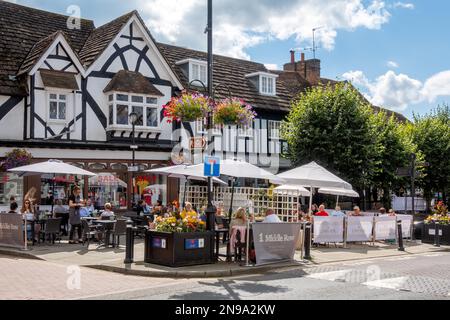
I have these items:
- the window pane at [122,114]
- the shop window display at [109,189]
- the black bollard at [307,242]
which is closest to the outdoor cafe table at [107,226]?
the black bollard at [307,242]

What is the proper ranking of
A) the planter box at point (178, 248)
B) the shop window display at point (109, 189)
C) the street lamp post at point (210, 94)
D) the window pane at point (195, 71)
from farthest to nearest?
the window pane at point (195, 71) → the shop window display at point (109, 189) → the street lamp post at point (210, 94) → the planter box at point (178, 248)

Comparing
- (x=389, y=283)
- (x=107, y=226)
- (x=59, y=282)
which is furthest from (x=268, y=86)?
(x=59, y=282)

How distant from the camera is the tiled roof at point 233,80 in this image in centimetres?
3139

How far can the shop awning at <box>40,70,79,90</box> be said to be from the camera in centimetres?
2317

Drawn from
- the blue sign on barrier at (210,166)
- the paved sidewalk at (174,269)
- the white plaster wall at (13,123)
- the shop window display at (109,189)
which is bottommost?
the paved sidewalk at (174,269)

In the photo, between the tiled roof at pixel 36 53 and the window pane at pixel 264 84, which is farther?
the window pane at pixel 264 84

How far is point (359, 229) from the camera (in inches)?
730

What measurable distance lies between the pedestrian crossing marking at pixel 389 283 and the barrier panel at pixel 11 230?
1007 centimetres

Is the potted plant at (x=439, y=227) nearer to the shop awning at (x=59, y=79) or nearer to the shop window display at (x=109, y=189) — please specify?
the shop window display at (x=109, y=189)

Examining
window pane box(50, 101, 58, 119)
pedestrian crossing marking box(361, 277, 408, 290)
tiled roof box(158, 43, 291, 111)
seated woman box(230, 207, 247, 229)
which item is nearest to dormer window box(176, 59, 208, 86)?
tiled roof box(158, 43, 291, 111)

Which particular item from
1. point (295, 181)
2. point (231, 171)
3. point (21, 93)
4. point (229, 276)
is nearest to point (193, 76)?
point (21, 93)

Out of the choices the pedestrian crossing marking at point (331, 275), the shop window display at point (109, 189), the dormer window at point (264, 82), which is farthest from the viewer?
the dormer window at point (264, 82)

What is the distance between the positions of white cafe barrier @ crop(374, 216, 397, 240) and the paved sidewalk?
0.37m

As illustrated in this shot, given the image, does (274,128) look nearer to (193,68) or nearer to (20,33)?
(193,68)
